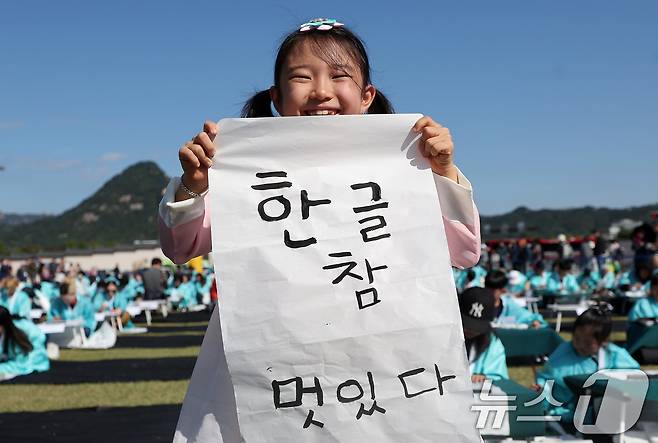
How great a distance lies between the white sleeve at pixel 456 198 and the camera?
1.55m

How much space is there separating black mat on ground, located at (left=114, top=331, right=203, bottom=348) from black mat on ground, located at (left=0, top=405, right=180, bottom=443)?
5389 millimetres

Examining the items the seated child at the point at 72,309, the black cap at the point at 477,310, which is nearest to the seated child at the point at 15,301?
the seated child at the point at 72,309

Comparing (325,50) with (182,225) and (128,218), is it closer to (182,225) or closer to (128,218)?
(182,225)

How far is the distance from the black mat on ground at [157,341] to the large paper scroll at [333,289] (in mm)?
11542

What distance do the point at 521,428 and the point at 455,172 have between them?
3.34m

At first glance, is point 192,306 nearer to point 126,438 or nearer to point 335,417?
point 126,438

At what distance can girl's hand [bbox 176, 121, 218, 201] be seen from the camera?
57.7 inches

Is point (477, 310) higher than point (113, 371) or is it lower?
higher

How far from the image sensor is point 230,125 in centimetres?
150

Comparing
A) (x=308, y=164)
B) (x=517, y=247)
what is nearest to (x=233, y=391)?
(x=308, y=164)

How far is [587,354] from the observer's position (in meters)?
5.62

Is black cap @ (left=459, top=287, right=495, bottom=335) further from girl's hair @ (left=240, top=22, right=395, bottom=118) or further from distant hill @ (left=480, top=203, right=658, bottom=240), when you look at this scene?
distant hill @ (left=480, top=203, right=658, bottom=240)

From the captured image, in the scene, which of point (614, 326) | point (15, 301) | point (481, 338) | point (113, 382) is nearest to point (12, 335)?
point (113, 382)

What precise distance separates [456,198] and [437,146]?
12 centimetres
